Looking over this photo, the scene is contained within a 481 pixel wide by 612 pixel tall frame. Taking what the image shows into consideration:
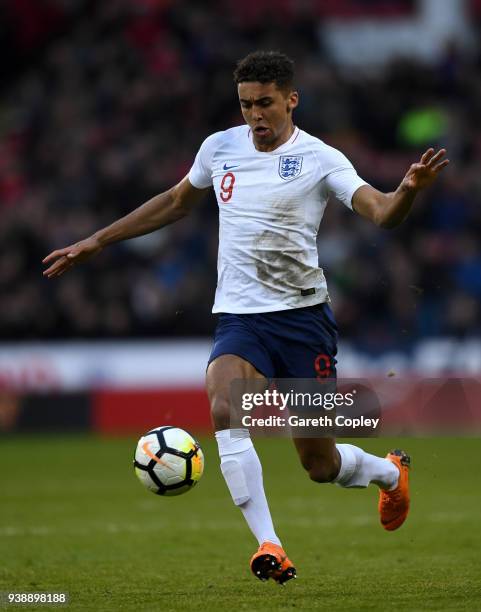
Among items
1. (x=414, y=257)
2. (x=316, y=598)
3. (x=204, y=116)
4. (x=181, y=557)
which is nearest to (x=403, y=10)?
(x=204, y=116)

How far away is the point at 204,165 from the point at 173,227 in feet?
36.4

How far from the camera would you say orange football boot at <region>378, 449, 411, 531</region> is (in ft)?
24.1

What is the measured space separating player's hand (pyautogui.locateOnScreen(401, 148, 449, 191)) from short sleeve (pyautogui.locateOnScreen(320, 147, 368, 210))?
58 cm

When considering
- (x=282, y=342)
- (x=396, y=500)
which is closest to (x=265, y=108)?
(x=282, y=342)

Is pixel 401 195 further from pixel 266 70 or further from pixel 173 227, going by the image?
pixel 173 227

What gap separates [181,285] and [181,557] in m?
9.69

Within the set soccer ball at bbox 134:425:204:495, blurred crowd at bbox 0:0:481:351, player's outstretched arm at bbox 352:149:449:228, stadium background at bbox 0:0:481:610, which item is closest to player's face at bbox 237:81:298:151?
player's outstretched arm at bbox 352:149:449:228

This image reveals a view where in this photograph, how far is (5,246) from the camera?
1777cm

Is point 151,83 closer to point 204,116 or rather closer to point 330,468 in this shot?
point 204,116

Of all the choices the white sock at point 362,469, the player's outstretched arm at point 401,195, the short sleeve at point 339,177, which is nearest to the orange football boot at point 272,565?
the white sock at point 362,469

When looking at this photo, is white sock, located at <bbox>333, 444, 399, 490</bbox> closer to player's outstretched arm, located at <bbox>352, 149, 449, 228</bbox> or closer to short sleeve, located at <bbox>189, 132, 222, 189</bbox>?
player's outstretched arm, located at <bbox>352, 149, 449, 228</bbox>

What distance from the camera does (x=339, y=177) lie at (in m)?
6.50

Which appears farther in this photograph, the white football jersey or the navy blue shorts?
the white football jersey

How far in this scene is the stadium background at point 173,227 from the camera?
14055 millimetres
